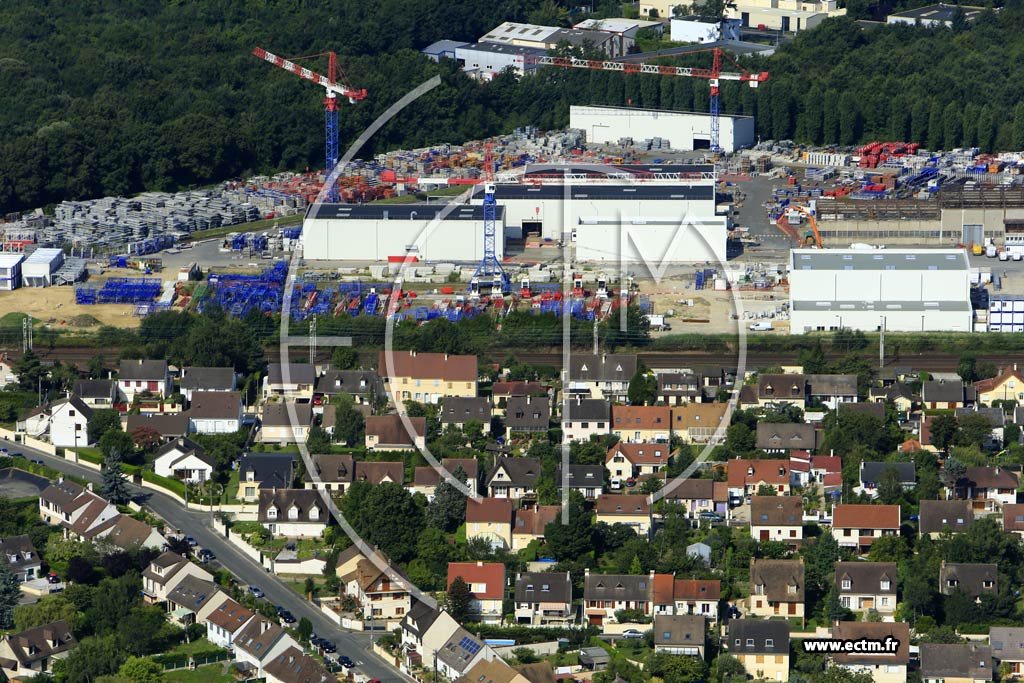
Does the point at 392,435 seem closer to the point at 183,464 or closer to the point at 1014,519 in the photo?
the point at 183,464

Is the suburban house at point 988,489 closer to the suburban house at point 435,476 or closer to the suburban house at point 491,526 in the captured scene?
the suburban house at point 491,526

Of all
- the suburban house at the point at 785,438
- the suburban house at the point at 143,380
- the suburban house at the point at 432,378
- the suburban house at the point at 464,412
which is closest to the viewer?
the suburban house at the point at 785,438

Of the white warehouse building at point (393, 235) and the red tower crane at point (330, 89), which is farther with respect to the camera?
the red tower crane at point (330, 89)

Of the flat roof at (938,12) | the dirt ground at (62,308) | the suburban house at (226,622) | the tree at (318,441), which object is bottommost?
the suburban house at (226,622)

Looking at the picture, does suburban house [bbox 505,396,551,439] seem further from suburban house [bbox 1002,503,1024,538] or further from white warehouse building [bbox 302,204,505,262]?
white warehouse building [bbox 302,204,505,262]

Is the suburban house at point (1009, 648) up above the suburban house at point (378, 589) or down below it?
below

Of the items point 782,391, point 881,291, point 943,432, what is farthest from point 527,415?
point 881,291

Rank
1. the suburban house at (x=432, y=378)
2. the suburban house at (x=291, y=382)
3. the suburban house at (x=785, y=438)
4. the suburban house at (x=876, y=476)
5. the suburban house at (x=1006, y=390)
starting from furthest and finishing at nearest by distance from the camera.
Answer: the suburban house at (x=291, y=382), the suburban house at (x=432, y=378), the suburban house at (x=1006, y=390), the suburban house at (x=785, y=438), the suburban house at (x=876, y=476)

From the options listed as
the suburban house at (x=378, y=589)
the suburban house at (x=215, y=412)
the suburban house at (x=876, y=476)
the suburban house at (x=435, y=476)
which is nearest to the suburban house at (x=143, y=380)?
the suburban house at (x=215, y=412)
